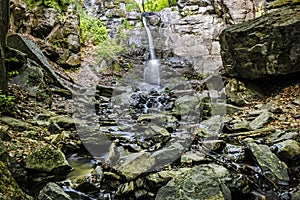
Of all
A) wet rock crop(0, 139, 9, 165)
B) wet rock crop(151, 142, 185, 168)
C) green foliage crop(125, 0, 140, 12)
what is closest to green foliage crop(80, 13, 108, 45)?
green foliage crop(125, 0, 140, 12)

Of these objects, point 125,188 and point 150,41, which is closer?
point 125,188

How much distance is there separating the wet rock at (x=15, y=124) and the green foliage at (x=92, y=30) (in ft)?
27.1

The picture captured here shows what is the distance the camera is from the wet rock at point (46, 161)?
3480 mm

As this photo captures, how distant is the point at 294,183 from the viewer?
333cm

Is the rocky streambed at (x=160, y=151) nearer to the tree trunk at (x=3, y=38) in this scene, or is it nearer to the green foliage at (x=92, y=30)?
the tree trunk at (x=3, y=38)

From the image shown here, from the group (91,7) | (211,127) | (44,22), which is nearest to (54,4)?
(44,22)

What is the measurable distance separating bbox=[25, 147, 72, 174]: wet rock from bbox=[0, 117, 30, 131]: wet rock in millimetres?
1015

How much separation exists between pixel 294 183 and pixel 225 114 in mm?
3342

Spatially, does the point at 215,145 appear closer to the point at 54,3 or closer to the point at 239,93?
the point at 239,93

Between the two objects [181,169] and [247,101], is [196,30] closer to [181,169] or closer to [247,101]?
[247,101]

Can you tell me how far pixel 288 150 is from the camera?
3.85 m

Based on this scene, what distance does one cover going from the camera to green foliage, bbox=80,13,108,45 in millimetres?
12644

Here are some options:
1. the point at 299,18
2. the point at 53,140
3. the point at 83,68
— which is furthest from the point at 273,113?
the point at 83,68

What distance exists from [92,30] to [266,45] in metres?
9.30
